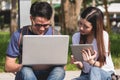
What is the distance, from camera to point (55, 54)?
15.6 feet

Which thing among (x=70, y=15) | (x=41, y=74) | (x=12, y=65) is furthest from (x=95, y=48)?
(x=70, y=15)

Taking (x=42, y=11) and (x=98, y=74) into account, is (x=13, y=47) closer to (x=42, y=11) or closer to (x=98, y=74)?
(x=42, y=11)

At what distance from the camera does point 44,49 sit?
4.71 meters

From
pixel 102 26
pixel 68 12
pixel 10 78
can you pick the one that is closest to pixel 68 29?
pixel 68 12

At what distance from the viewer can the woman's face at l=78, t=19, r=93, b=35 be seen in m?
4.95

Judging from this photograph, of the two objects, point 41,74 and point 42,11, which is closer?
point 42,11

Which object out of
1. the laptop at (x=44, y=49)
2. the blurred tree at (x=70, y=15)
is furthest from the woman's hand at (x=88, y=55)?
the blurred tree at (x=70, y=15)

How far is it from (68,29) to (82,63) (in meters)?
18.5

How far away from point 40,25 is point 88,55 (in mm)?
560

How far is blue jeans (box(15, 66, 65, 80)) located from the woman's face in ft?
1.46

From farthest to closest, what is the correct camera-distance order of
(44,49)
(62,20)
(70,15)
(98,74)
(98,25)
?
(62,20) → (70,15) → (98,25) → (98,74) → (44,49)

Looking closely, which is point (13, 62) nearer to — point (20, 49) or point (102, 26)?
point (20, 49)

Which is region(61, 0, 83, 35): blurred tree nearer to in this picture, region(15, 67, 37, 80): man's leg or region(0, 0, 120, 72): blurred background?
region(0, 0, 120, 72): blurred background

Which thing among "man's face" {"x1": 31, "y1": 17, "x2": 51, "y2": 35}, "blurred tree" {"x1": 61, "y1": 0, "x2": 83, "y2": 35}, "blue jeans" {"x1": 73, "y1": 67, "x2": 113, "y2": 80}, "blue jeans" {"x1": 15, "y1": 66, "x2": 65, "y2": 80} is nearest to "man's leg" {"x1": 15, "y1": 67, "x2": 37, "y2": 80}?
"blue jeans" {"x1": 15, "y1": 66, "x2": 65, "y2": 80}
